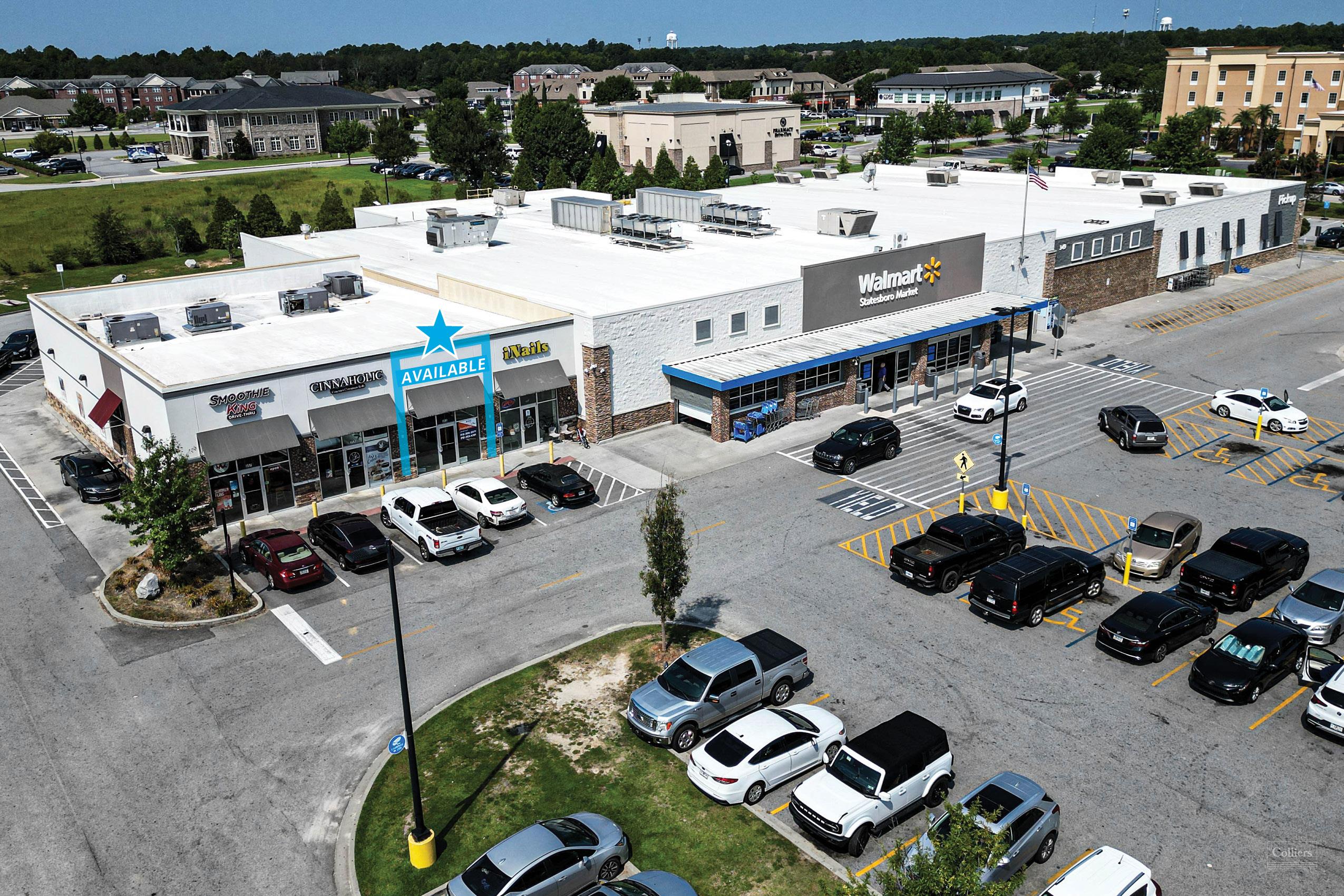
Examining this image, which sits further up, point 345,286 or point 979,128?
point 979,128

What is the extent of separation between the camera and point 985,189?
7919cm

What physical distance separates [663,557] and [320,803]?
9747 millimetres

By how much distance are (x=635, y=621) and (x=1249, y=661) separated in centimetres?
1569

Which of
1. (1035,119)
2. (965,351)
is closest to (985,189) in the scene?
(965,351)

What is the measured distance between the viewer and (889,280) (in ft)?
165

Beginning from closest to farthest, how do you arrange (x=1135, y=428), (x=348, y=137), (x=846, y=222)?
(x=1135, y=428) < (x=846, y=222) < (x=348, y=137)

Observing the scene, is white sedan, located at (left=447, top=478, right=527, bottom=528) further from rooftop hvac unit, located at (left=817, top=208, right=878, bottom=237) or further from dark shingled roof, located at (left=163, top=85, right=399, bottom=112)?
dark shingled roof, located at (left=163, top=85, right=399, bottom=112)

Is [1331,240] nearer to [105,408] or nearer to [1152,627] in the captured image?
[1152,627]

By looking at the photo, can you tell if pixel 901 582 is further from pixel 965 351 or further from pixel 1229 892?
pixel 965 351

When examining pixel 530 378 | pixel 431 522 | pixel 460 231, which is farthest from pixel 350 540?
pixel 460 231

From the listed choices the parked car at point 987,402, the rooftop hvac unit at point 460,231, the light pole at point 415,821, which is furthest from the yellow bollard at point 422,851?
the rooftop hvac unit at point 460,231

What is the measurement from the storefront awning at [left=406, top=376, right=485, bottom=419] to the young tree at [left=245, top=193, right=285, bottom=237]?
56171mm

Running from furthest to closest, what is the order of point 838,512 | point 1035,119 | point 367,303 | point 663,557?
point 1035,119
point 367,303
point 838,512
point 663,557

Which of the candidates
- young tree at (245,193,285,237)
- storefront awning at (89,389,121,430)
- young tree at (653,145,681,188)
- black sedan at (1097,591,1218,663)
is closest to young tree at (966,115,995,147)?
young tree at (653,145,681,188)
